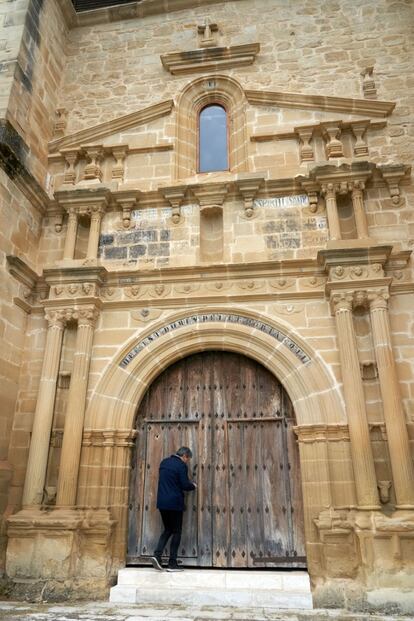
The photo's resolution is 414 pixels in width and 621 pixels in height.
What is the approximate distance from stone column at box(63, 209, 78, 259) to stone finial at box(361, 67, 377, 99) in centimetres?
480

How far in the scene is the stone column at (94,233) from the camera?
686 cm

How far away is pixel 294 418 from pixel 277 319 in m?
1.24

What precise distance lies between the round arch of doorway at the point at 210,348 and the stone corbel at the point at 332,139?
2678mm

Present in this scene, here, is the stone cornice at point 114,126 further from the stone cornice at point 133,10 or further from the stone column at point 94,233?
the stone cornice at point 133,10

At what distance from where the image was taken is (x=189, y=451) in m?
5.87

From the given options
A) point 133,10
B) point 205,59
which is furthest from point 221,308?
point 133,10

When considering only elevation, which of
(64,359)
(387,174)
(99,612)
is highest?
(387,174)

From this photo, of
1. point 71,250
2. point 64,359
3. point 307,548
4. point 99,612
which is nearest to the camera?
point 99,612

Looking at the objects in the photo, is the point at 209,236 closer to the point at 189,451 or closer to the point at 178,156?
the point at 178,156

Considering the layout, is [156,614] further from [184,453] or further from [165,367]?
[165,367]

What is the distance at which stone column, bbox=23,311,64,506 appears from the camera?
5766mm

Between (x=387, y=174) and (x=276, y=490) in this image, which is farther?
(x=387, y=174)

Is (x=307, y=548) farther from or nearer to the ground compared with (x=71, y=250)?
nearer to the ground

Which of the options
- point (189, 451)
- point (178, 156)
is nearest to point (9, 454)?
point (189, 451)
